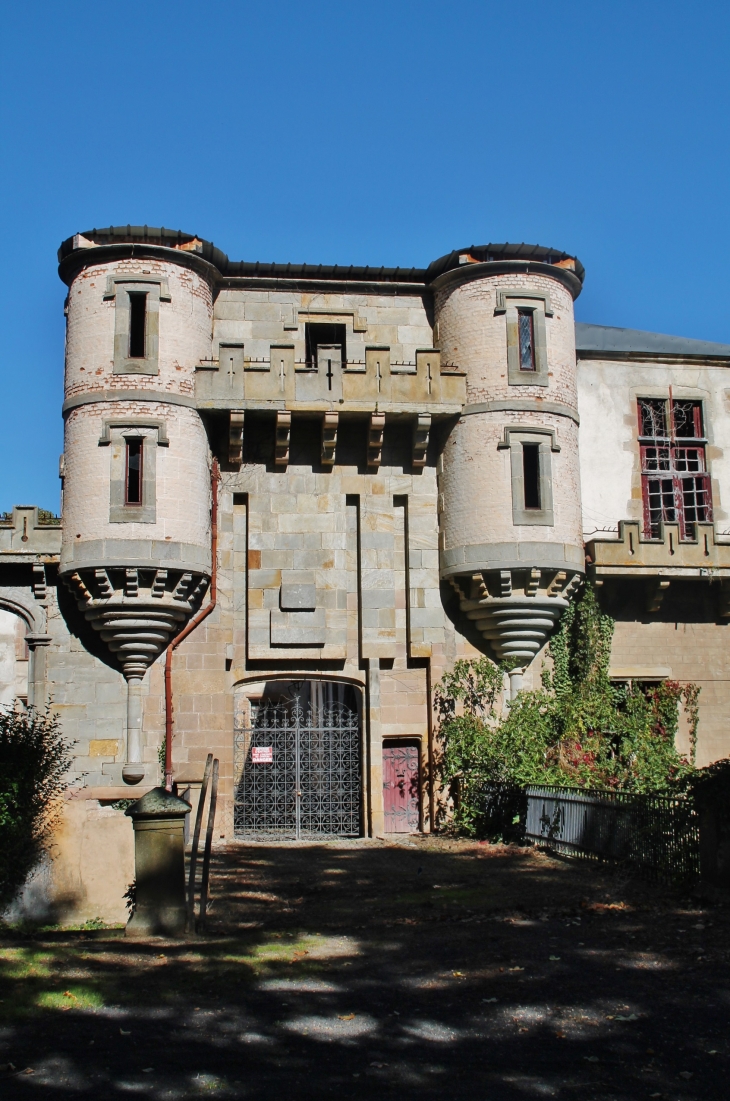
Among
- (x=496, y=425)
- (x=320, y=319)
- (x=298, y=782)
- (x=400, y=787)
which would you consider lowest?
(x=400, y=787)

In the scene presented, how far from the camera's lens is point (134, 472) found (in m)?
20.4

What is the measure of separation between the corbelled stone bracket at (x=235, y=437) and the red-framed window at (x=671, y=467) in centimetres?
870

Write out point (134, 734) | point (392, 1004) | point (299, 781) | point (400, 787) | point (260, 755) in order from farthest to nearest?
point (400, 787) < point (299, 781) < point (260, 755) < point (134, 734) < point (392, 1004)

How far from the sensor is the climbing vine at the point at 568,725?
1988 centimetres

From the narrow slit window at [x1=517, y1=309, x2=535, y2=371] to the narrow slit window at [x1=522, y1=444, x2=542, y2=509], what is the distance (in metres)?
1.65

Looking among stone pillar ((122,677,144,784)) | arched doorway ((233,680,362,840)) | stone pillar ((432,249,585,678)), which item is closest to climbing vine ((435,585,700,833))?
stone pillar ((432,249,585,678))

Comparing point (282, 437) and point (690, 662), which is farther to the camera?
point (690, 662)

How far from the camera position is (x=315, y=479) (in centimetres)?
2167

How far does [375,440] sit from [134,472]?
465 centimetres

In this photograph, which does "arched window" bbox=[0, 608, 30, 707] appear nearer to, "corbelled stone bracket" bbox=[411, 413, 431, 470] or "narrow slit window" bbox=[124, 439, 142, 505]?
"narrow slit window" bbox=[124, 439, 142, 505]

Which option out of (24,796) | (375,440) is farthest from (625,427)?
(24,796)

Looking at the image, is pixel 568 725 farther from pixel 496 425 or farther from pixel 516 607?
pixel 496 425

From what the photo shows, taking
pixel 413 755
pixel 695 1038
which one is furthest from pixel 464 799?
pixel 695 1038

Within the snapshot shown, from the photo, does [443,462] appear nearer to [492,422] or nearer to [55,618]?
[492,422]
